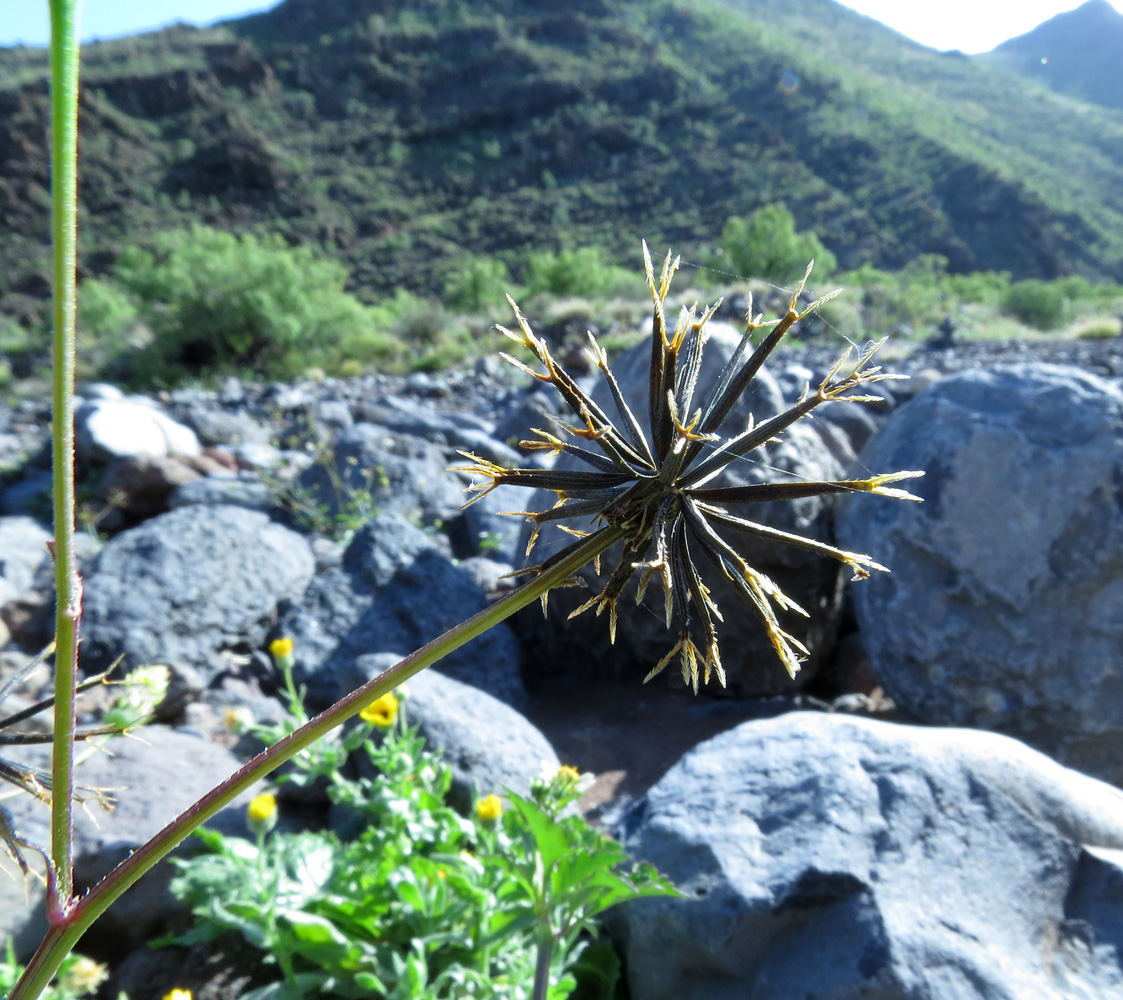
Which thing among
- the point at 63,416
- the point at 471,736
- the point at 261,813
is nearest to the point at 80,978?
the point at 261,813

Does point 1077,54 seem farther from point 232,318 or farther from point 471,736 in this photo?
point 471,736

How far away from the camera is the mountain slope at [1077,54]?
225 feet

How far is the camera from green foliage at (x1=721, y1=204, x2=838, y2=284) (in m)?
23.7

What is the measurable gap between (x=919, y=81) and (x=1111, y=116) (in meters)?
14.7

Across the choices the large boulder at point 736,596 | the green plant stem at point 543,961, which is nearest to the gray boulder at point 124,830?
the green plant stem at point 543,961

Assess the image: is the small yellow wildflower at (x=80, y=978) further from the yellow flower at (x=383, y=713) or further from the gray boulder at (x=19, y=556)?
the gray boulder at (x=19, y=556)

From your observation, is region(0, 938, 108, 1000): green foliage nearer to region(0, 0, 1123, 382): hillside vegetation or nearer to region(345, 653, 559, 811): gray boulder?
region(345, 653, 559, 811): gray boulder

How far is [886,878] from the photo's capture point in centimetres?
212

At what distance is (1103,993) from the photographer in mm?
1901

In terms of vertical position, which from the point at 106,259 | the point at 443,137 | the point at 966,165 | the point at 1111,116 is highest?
the point at 1111,116

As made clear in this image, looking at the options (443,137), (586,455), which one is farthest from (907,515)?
(443,137)

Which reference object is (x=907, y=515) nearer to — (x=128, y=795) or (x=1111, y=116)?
(x=128, y=795)

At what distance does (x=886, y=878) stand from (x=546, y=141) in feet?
207

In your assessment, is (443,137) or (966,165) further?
(443,137)
